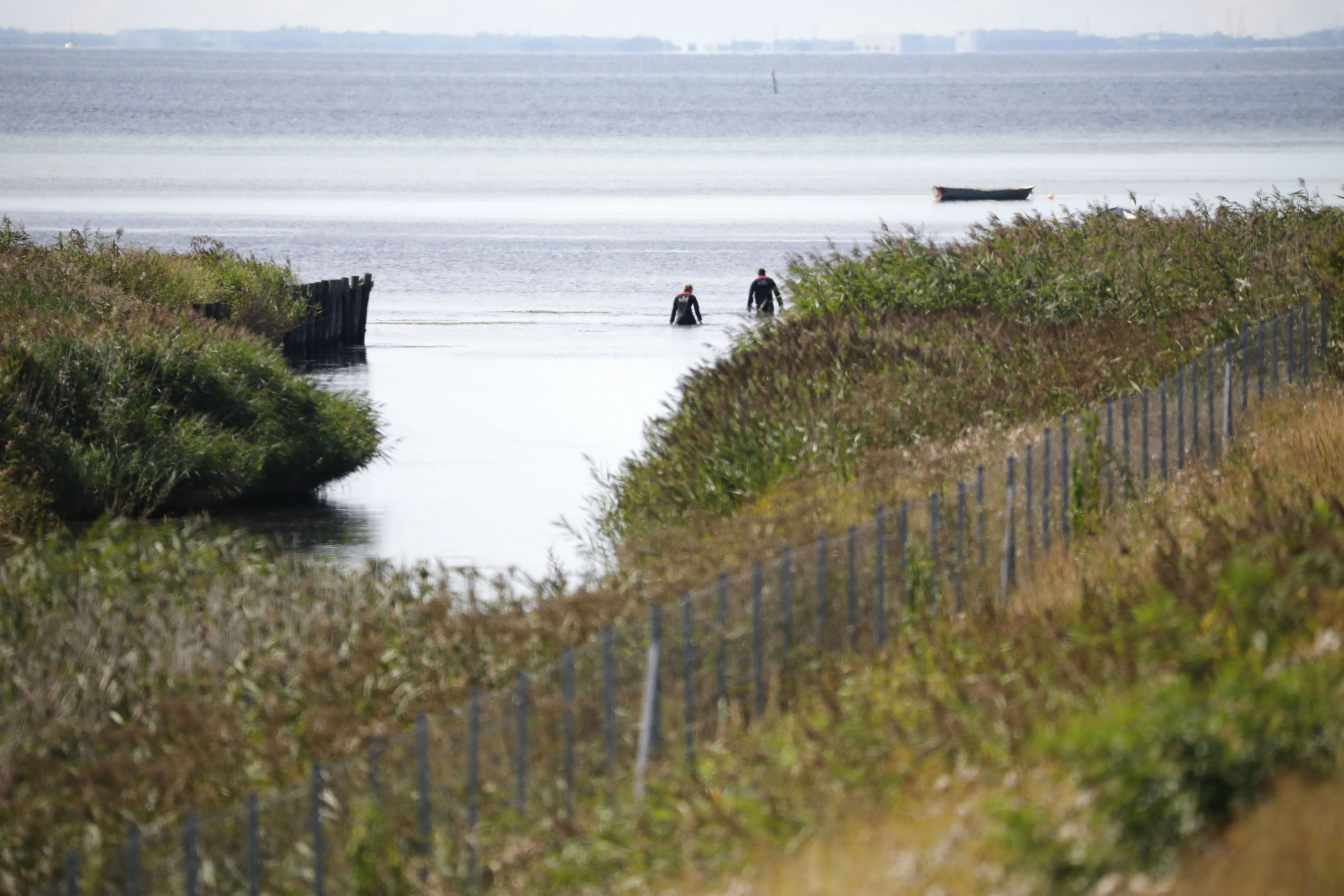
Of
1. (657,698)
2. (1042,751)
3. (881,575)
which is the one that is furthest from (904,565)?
(1042,751)

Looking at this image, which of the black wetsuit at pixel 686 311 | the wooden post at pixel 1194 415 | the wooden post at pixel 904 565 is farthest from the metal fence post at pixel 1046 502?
the black wetsuit at pixel 686 311

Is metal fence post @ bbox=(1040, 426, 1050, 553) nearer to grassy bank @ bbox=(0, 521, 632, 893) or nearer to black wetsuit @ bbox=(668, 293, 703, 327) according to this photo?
grassy bank @ bbox=(0, 521, 632, 893)

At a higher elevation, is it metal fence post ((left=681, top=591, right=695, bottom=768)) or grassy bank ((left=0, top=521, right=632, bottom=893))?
metal fence post ((left=681, top=591, right=695, bottom=768))

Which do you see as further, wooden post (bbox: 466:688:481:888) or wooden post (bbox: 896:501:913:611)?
wooden post (bbox: 896:501:913:611)

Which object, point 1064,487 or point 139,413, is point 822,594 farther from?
point 139,413

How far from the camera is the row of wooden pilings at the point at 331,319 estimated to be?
1473 inches

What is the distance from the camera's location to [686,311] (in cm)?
4453

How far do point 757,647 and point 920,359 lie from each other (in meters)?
9.61

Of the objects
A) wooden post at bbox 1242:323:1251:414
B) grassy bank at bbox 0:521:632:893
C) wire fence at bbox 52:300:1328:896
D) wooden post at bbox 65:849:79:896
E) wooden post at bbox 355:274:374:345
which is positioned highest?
wooden post at bbox 1242:323:1251:414

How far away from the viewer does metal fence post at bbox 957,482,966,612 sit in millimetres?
11758

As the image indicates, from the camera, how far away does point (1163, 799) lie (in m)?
5.86

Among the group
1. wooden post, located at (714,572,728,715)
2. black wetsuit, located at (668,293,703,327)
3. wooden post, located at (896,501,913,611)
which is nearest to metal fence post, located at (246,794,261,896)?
wooden post, located at (714,572,728,715)

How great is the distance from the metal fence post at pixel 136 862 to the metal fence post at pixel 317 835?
303 mm

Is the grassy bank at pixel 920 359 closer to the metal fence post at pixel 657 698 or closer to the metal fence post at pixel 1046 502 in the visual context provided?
the metal fence post at pixel 1046 502
